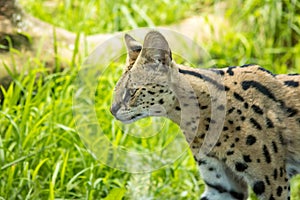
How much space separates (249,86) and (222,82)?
16cm

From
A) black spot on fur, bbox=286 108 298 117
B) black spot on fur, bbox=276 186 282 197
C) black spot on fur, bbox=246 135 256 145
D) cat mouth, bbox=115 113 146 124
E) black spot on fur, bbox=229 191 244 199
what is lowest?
black spot on fur, bbox=229 191 244 199

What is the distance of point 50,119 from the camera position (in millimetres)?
5211

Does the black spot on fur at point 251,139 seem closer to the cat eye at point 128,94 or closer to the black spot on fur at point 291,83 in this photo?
the black spot on fur at point 291,83

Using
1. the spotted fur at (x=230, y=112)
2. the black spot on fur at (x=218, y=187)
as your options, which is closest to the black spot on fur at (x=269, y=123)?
the spotted fur at (x=230, y=112)

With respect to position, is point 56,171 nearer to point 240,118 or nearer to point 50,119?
point 50,119

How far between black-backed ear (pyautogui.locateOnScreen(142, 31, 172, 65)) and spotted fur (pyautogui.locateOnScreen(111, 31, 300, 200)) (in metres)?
0.05

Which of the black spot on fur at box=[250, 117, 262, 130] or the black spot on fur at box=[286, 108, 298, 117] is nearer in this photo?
the black spot on fur at box=[250, 117, 262, 130]

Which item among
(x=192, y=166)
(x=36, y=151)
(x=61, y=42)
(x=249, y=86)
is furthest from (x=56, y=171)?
(x=61, y=42)

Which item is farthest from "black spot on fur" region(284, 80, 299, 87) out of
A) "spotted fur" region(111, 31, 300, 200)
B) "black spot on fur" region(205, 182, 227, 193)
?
"black spot on fur" region(205, 182, 227, 193)

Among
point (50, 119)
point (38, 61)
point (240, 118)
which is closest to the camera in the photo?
point (240, 118)

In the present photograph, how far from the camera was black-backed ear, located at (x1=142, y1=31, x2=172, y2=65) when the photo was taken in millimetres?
3682

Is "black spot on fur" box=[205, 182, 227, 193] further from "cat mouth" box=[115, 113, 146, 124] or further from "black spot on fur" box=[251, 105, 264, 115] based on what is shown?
"cat mouth" box=[115, 113, 146, 124]

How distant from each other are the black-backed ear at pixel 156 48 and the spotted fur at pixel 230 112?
0.05 metres

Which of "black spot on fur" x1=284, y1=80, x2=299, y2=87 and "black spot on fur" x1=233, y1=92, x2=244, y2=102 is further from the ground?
"black spot on fur" x1=284, y1=80, x2=299, y2=87
